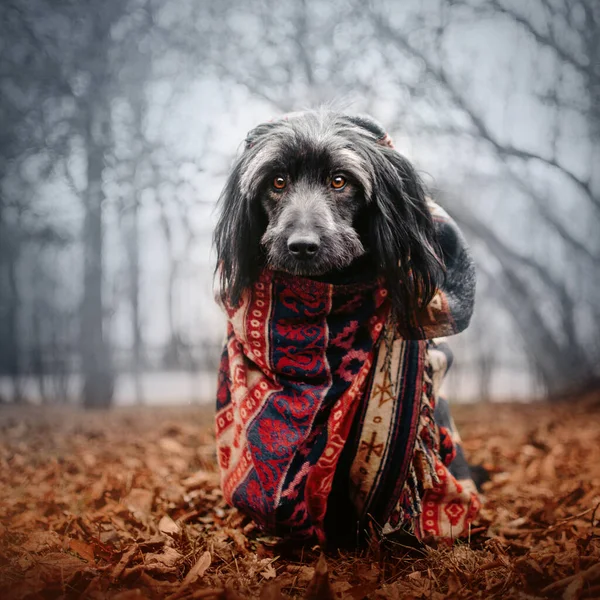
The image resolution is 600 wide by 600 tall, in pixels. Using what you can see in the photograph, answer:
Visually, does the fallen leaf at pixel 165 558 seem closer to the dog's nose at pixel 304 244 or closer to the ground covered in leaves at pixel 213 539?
the ground covered in leaves at pixel 213 539

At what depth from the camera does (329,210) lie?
2018mm

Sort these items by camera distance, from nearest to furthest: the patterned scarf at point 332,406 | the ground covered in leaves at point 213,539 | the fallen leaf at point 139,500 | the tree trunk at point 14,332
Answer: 1. the ground covered in leaves at point 213,539
2. the patterned scarf at point 332,406
3. the fallen leaf at point 139,500
4. the tree trunk at point 14,332

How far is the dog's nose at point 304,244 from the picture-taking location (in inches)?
74.1

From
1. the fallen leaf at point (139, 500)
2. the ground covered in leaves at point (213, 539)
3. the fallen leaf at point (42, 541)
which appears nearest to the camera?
the ground covered in leaves at point (213, 539)

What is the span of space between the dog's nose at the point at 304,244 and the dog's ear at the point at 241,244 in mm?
300

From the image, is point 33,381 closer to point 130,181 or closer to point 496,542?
point 130,181

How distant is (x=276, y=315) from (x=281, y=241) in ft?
0.98

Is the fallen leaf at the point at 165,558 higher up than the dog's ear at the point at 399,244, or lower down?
lower down

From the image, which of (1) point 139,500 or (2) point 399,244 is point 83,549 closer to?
(1) point 139,500

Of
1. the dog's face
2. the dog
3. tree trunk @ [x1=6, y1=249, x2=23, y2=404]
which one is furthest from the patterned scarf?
tree trunk @ [x1=6, y1=249, x2=23, y2=404]

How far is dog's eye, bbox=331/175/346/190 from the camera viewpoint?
6.77ft

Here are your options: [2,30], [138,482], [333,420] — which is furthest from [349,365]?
[2,30]

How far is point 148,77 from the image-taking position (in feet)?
15.1

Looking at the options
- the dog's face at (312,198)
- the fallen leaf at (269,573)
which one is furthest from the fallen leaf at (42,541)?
the dog's face at (312,198)
